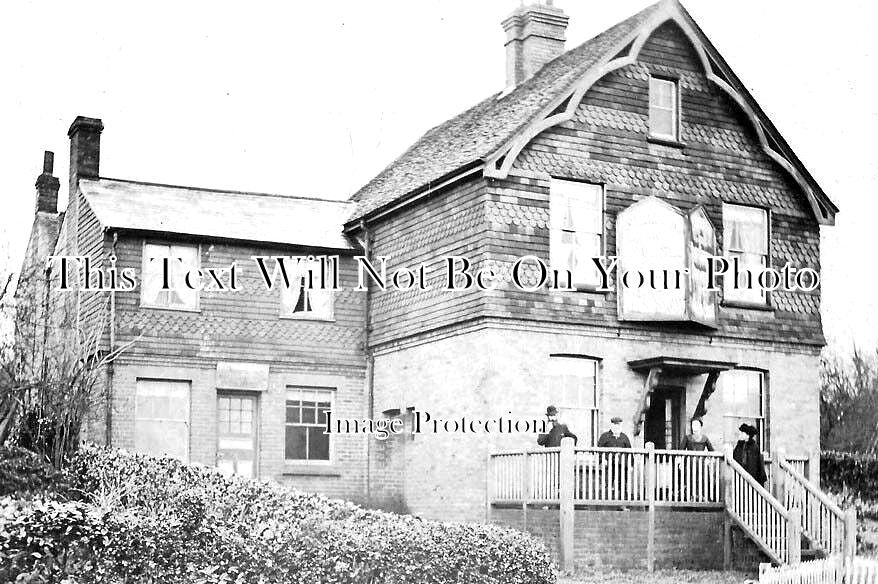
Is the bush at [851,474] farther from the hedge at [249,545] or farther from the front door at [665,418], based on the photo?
the hedge at [249,545]

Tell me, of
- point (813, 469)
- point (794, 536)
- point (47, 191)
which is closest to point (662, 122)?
point (813, 469)

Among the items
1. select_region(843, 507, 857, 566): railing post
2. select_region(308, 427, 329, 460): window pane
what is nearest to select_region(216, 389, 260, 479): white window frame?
select_region(308, 427, 329, 460): window pane

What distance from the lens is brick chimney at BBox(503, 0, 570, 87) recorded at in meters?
33.1

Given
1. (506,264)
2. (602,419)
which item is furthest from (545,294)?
(602,419)

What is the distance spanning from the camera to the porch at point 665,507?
22.3 m

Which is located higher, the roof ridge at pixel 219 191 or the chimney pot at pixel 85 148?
the chimney pot at pixel 85 148

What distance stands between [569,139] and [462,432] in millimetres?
6102

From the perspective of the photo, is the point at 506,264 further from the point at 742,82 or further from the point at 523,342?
the point at 742,82

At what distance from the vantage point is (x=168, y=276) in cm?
2983

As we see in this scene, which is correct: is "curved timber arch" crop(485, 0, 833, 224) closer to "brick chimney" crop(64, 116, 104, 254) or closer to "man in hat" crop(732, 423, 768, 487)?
"man in hat" crop(732, 423, 768, 487)

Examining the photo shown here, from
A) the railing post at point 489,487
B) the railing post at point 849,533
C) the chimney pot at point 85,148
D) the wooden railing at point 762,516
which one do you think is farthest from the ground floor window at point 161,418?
the railing post at point 849,533

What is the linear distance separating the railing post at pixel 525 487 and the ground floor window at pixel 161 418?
870 centimetres

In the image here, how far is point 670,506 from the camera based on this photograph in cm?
2339

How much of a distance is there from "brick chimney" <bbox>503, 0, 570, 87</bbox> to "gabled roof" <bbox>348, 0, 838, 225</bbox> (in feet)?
2.46
